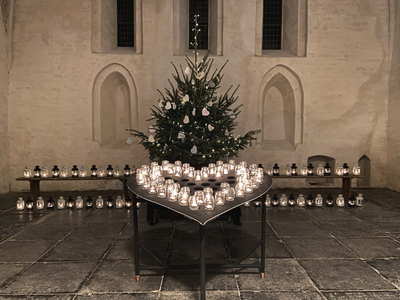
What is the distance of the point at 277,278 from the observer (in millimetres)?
3629

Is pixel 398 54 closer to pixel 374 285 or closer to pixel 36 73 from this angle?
pixel 374 285

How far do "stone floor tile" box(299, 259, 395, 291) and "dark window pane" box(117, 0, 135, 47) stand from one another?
816cm

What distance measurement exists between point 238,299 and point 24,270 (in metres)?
2.65

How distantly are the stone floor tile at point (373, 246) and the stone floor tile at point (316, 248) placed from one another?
155 millimetres

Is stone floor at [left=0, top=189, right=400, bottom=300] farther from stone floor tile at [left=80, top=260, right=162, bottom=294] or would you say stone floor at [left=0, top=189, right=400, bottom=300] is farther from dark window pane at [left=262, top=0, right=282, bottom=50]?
dark window pane at [left=262, top=0, right=282, bottom=50]

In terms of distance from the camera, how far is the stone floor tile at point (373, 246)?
428 cm

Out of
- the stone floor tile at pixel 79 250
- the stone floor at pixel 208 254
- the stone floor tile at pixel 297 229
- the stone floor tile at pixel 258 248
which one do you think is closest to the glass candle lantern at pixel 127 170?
the stone floor at pixel 208 254

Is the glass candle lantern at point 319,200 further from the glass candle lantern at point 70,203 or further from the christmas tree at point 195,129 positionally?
the glass candle lantern at point 70,203

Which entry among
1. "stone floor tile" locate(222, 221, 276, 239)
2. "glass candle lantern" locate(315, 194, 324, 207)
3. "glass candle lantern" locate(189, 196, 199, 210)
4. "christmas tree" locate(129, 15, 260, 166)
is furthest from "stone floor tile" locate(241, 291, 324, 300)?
"glass candle lantern" locate(315, 194, 324, 207)

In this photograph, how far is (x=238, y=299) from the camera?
3.19 metres

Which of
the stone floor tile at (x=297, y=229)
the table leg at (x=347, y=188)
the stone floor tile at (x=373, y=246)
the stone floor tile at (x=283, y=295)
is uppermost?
the table leg at (x=347, y=188)

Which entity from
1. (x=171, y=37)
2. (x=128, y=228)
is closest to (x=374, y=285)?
(x=128, y=228)

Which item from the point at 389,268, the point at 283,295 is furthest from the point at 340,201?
the point at 283,295

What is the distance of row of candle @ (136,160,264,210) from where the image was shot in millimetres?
2947
